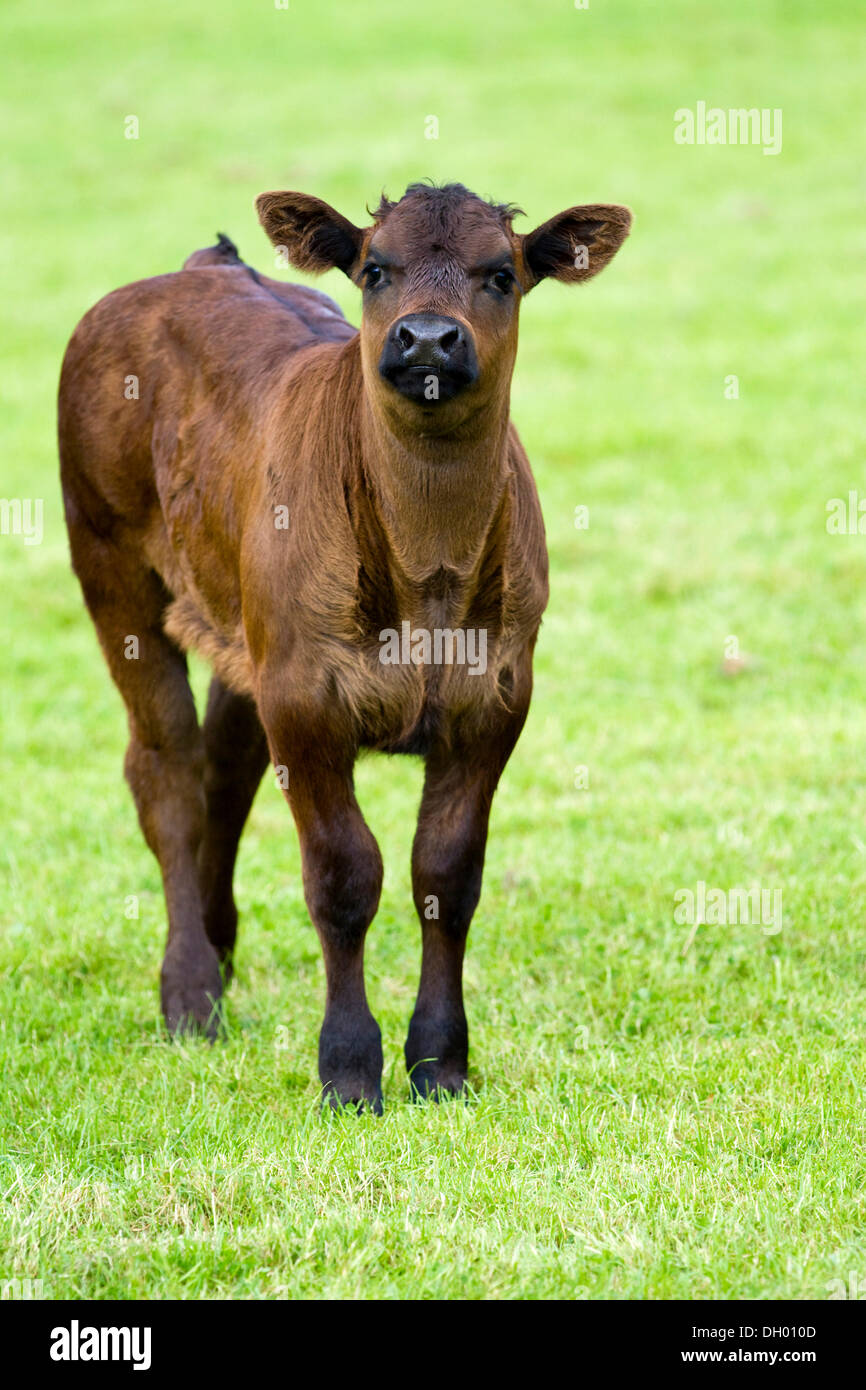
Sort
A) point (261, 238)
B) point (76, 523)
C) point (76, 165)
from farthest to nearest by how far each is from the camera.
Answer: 1. point (76, 165)
2. point (261, 238)
3. point (76, 523)

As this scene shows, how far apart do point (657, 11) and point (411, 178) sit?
11.5 metres

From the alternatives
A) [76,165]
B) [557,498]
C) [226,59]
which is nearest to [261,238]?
[76,165]

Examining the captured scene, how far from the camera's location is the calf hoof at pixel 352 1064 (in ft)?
17.2

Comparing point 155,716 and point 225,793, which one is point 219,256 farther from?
point 225,793

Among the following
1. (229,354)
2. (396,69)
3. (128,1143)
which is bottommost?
(128,1143)

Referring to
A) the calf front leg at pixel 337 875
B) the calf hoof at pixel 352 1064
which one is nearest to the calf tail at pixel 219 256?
the calf front leg at pixel 337 875

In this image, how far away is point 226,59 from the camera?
28.8m

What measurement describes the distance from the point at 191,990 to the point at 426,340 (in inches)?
110

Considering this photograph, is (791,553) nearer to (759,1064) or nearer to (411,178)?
(759,1064)

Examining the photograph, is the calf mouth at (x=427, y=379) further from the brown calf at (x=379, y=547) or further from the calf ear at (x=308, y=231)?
the calf ear at (x=308, y=231)

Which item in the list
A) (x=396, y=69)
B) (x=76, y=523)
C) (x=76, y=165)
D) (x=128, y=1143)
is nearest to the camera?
(x=128, y=1143)

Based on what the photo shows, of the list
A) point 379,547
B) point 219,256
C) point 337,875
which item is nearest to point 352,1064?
point 337,875

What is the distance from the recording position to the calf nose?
4.61 metres

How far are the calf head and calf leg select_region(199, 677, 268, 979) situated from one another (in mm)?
2046
